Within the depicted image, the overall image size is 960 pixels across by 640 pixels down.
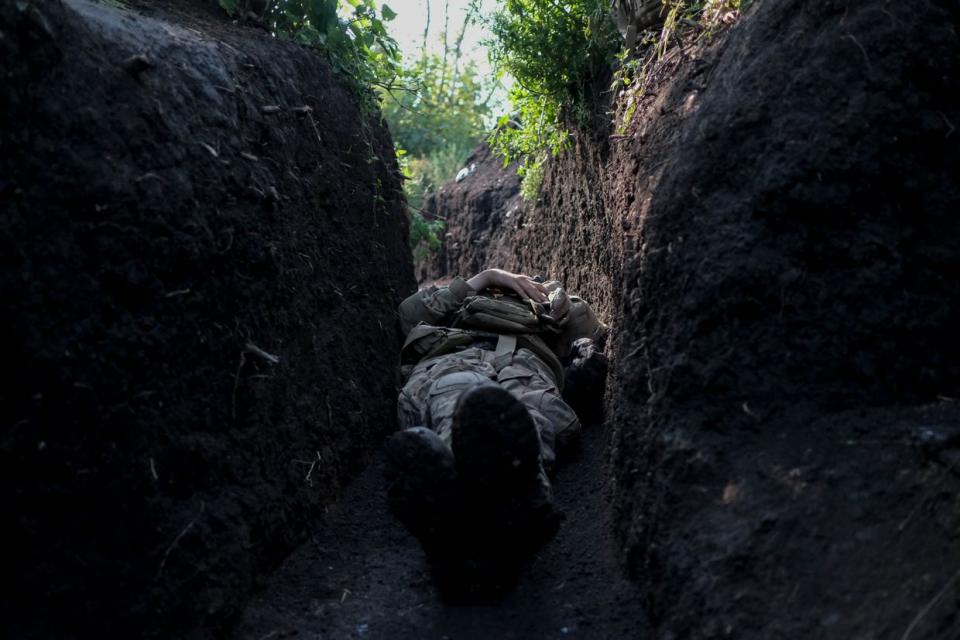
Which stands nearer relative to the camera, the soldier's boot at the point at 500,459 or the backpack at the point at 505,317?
the soldier's boot at the point at 500,459

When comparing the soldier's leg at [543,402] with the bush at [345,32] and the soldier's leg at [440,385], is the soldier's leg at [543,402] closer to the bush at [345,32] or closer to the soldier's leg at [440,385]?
the soldier's leg at [440,385]

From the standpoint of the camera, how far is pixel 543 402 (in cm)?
374

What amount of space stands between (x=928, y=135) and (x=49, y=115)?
2.52 m

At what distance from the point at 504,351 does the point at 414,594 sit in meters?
1.64

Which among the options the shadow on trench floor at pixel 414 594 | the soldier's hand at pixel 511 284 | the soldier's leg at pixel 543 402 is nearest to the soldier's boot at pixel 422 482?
the shadow on trench floor at pixel 414 594

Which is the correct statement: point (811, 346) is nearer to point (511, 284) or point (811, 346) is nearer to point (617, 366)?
point (617, 366)

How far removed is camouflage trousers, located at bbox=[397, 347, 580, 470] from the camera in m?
3.49

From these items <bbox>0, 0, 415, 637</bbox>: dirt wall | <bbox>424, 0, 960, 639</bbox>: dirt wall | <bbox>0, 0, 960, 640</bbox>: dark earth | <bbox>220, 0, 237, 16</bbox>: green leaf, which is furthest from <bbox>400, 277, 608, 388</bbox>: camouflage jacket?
<bbox>220, 0, 237, 16</bbox>: green leaf

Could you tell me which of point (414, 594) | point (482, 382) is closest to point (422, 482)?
point (414, 594)

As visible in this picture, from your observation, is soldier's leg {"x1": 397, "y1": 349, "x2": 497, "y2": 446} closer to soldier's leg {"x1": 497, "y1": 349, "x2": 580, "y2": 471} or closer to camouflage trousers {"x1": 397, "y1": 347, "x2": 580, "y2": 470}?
camouflage trousers {"x1": 397, "y1": 347, "x2": 580, "y2": 470}

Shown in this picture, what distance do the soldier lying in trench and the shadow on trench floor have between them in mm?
225

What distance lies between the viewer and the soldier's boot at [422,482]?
2443mm

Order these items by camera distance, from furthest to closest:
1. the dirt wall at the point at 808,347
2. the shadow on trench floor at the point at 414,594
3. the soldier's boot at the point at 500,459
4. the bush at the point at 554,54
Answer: the bush at the point at 554,54
the shadow on trench floor at the point at 414,594
the soldier's boot at the point at 500,459
the dirt wall at the point at 808,347

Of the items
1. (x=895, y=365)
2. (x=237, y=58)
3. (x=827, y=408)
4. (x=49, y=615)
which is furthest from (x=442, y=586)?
(x=237, y=58)
